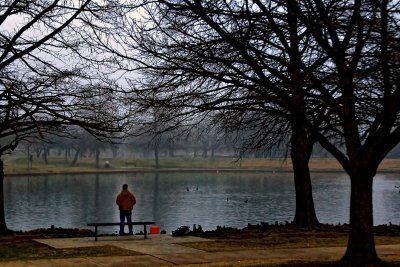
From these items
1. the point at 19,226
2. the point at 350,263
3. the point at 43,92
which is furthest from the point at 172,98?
the point at 19,226

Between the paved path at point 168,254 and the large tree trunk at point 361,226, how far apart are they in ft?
4.83

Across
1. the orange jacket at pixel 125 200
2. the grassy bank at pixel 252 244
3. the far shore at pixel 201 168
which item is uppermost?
the far shore at pixel 201 168

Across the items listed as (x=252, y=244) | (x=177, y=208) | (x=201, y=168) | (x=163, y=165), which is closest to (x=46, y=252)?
(x=252, y=244)

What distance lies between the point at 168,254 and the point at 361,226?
4.24m

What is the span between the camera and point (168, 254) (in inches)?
496

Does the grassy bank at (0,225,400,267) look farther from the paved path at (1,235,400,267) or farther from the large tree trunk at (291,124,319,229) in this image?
the large tree trunk at (291,124,319,229)

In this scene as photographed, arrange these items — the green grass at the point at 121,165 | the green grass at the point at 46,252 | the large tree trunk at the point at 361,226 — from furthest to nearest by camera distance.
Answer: the green grass at the point at 121,165, the green grass at the point at 46,252, the large tree trunk at the point at 361,226

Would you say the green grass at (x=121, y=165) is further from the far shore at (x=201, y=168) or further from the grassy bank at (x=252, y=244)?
the grassy bank at (x=252, y=244)

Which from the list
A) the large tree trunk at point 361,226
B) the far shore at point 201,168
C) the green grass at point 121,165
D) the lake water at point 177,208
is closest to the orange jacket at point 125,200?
the large tree trunk at point 361,226

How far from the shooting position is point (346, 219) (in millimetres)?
33781

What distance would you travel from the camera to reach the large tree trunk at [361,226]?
10.5m

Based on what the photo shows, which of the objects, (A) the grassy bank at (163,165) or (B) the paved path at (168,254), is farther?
(A) the grassy bank at (163,165)

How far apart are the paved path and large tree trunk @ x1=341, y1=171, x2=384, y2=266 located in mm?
1473

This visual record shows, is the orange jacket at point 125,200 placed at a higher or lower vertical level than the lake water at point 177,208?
higher
